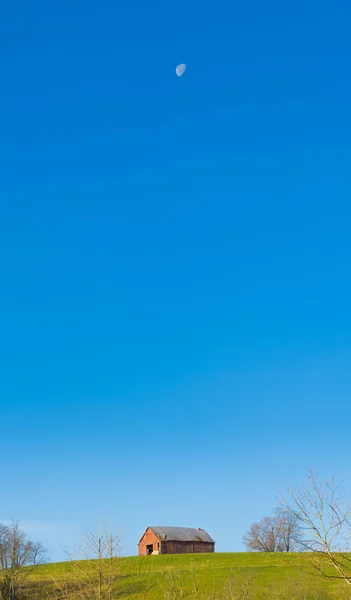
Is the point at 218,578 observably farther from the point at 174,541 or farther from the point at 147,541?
the point at 147,541

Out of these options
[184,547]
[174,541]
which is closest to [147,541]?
[174,541]

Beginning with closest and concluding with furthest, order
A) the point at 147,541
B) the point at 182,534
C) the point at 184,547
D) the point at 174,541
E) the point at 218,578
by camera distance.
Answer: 1. the point at 218,578
2. the point at 174,541
3. the point at 184,547
4. the point at 182,534
5. the point at 147,541

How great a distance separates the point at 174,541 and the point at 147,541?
684 centimetres

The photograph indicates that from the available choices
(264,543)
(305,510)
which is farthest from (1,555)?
(264,543)

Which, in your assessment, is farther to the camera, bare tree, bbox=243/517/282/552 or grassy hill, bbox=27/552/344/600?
bare tree, bbox=243/517/282/552

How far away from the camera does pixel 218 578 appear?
6550 cm

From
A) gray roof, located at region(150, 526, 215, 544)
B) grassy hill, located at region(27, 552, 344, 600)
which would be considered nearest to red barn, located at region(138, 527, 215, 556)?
gray roof, located at region(150, 526, 215, 544)

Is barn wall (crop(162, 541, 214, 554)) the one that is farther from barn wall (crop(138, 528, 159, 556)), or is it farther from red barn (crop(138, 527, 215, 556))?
barn wall (crop(138, 528, 159, 556))

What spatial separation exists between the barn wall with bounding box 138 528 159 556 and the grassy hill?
822 inches

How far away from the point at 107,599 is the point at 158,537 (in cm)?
8847

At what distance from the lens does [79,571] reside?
29609mm

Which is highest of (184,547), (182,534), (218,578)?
(182,534)

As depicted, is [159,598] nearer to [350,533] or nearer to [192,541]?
[350,533]

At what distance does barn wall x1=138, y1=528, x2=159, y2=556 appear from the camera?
113 m
